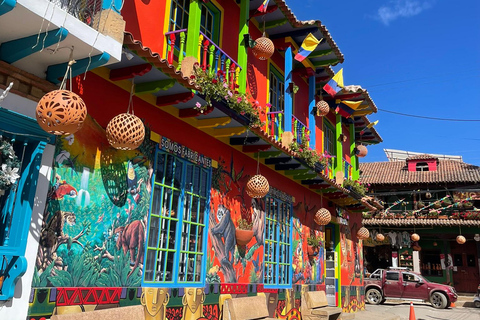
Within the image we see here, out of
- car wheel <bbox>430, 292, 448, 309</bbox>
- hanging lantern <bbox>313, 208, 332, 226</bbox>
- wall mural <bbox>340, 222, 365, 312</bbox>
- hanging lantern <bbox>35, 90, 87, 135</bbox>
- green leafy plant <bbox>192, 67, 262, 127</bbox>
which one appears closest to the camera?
hanging lantern <bbox>35, 90, 87, 135</bbox>

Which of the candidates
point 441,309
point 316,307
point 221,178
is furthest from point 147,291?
point 441,309

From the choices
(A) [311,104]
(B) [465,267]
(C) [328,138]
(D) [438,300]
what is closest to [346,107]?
(C) [328,138]

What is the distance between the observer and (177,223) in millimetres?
6605

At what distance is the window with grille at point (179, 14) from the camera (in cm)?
730

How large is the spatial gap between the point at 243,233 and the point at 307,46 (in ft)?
16.4

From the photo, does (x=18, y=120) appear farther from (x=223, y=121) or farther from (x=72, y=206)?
(x=223, y=121)

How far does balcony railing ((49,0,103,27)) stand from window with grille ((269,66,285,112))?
20.4ft

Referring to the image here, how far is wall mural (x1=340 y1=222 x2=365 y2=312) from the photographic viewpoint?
559 inches

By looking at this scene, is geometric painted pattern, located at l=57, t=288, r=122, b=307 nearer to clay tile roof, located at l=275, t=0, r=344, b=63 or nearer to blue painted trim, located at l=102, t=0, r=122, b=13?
blue painted trim, located at l=102, t=0, r=122, b=13

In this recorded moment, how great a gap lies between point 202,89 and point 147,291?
298 cm

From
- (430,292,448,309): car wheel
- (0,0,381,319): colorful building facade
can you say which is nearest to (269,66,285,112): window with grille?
(0,0,381,319): colorful building facade

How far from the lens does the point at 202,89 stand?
243 inches

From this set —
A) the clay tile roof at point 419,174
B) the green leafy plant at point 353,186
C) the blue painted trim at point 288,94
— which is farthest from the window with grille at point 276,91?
the clay tile roof at point 419,174

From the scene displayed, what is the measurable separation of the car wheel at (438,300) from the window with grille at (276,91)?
13762 mm
